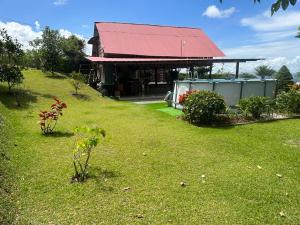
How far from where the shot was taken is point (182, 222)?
5059 mm

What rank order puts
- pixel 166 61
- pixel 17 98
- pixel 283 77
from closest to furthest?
1. pixel 17 98
2. pixel 283 77
3. pixel 166 61

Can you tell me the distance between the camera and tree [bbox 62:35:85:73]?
106 feet

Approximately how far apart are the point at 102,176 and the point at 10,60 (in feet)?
46.9

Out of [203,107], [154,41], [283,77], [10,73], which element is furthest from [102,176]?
[154,41]

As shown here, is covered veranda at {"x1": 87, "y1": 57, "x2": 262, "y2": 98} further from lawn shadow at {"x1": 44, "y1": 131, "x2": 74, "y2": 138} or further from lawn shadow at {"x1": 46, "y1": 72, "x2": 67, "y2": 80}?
lawn shadow at {"x1": 44, "y1": 131, "x2": 74, "y2": 138}

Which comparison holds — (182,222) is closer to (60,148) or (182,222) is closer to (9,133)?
(60,148)

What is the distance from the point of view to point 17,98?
58.9 feet

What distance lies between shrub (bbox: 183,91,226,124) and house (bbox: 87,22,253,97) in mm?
11756

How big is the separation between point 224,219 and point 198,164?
2.79 meters

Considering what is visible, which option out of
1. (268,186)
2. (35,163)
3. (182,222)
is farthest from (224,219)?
(35,163)

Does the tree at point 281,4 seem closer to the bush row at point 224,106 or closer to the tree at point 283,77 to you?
the bush row at point 224,106

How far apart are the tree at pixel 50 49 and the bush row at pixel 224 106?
1918 centimetres

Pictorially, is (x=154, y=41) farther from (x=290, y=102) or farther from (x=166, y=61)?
(x=290, y=102)

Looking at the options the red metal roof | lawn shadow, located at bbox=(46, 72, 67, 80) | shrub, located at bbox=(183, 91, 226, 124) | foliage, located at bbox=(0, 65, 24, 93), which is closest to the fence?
shrub, located at bbox=(183, 91, 226, 124)
